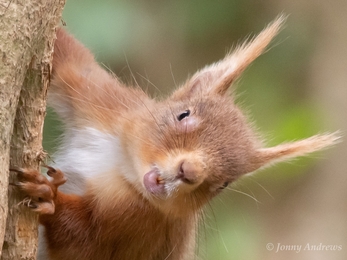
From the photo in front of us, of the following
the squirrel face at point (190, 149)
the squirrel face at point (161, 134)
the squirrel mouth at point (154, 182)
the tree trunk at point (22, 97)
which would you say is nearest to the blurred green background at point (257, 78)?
the squirrel face at point (161, 134)

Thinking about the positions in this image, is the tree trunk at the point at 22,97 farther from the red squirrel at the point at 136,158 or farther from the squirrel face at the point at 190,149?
the squirrel face at the point at 190,149

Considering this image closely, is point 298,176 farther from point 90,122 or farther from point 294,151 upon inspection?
point 90,122

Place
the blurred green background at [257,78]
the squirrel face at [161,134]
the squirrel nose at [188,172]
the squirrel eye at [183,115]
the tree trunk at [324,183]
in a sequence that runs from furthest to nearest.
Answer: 1. the tree trunk at [324,183]
2. the blurred green background at [257,78]
3. the squirrel eye at [183,115]
4. the squirrel face at [161,134]
5. the squirrel nose at [188,172]

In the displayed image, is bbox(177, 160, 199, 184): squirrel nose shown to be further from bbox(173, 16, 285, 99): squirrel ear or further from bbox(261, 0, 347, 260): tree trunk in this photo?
bbox(261, 0, 347, 260): tree trunk

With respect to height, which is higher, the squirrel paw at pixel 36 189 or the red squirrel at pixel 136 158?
the red squirrel at pixel 136 158

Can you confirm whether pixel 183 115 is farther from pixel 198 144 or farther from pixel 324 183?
pixel 324 183

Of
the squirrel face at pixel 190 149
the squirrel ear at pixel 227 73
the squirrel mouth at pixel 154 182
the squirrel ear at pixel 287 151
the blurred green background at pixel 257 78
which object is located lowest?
the squirrel mouth at pixel 154 182

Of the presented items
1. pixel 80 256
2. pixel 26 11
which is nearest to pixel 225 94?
pixel 80 256

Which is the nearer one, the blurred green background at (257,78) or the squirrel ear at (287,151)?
the squirrel ear at (287,151)

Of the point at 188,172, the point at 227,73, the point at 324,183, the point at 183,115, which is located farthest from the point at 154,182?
the point at 324,183
